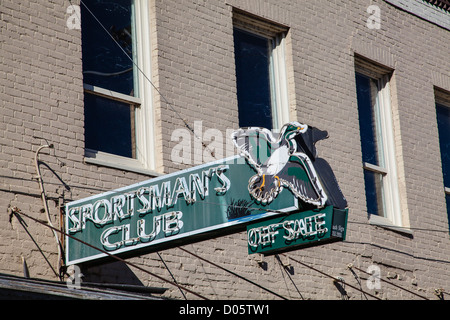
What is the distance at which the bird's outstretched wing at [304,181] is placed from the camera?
8320 mm

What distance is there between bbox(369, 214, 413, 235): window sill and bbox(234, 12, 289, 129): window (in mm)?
2027

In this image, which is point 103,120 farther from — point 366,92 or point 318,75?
point 366,92

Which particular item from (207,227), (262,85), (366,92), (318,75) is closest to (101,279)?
(207,227)

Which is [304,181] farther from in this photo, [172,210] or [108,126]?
[108,126]

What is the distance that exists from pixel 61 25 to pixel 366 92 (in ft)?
18.4

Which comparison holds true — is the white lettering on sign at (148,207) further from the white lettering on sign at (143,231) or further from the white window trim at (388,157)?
the white window trim at (388,157)

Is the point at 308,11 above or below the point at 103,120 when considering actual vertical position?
above

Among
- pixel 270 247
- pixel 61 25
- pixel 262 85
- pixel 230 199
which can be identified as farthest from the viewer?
pixel 262 85

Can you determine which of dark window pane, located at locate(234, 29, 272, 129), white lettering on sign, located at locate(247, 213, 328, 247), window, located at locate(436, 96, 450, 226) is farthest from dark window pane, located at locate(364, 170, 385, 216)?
white lettering on sign, located at locate(247, 213, 328, 247)

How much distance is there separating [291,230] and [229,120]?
2.91 meters

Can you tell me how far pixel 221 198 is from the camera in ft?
27.7

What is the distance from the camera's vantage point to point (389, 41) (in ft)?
46.6

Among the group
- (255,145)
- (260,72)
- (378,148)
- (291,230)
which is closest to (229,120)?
(260,72)

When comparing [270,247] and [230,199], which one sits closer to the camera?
[230,199]
